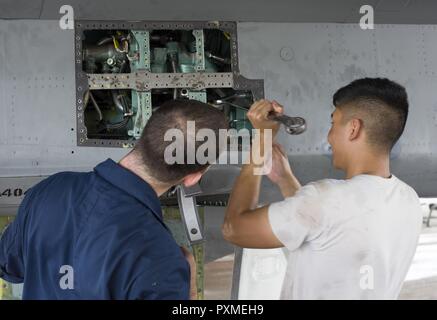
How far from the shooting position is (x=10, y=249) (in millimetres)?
2043

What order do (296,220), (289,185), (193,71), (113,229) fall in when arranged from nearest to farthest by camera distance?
(113,229)
(296,220)
(289,185)
(193,71)

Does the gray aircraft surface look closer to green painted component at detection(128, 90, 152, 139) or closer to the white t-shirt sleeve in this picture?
green painted component at detection(128, 90, 152, 139)

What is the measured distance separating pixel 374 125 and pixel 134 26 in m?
1.62

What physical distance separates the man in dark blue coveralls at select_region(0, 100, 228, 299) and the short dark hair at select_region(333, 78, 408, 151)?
0.54 meters

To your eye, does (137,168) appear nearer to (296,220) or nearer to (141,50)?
(296,220)

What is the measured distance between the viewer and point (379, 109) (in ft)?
7.29

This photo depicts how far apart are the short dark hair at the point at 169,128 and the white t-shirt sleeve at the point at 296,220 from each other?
284 mm

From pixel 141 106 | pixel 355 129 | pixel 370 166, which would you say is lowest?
pixel 370 166

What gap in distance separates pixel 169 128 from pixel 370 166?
725 mm

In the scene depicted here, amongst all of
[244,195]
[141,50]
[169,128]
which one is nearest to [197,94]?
[141,50]

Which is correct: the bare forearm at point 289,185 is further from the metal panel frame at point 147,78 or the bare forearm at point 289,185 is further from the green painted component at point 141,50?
the green painted component at point 141,50

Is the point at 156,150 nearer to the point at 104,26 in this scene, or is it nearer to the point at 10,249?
the point at 10,249

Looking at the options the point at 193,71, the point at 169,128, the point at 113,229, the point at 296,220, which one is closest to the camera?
the point at 113,229

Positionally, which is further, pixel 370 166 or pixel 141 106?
pixel 141 106
